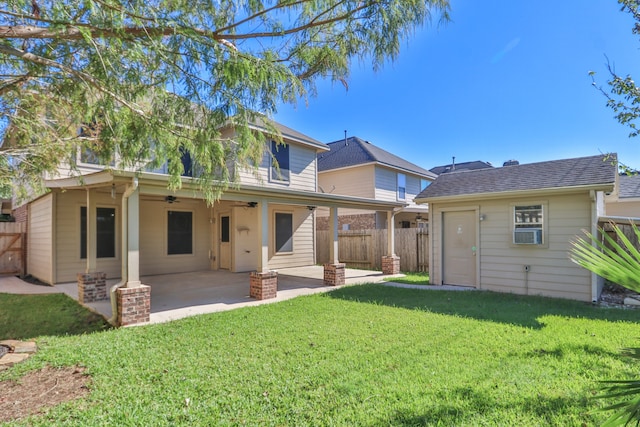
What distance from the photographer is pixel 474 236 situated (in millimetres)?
8969

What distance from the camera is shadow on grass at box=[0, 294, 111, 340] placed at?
5457 mm

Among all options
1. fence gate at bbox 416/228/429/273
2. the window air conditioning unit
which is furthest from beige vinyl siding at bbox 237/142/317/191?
the window air conditioning unit

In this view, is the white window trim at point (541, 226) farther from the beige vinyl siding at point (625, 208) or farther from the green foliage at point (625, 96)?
the beige vinyl siding at point (625, 208)

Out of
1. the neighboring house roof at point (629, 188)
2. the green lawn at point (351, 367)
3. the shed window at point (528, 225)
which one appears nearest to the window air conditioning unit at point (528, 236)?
the shed window at point (528, 225)

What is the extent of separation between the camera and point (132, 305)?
570 cm

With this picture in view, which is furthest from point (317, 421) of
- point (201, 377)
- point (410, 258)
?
point (410, 258)

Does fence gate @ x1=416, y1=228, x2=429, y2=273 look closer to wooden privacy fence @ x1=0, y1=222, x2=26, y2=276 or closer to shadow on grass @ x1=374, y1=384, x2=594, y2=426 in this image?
shadow on grass @ x1=374, y1=384, x2=594, y2=426

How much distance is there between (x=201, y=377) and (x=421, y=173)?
18.1 metres

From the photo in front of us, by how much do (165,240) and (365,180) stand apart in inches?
384

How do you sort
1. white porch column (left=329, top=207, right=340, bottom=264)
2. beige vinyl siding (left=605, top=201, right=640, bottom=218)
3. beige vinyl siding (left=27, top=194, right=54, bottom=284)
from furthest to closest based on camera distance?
beige vinyl siding (left=605, top=201, right=640, bottom=218) < white porch column (left=329, top=207, right=340, bottom=264) < beige vinyl siding (left=27, top=194, right=54, bottom=284)

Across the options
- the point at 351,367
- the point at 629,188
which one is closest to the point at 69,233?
the point at 351,367

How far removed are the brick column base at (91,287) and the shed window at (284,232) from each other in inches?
259

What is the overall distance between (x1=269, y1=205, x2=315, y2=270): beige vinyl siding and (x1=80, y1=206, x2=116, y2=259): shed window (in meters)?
5.12

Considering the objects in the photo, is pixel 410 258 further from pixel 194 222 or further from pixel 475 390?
pixel 475 390
